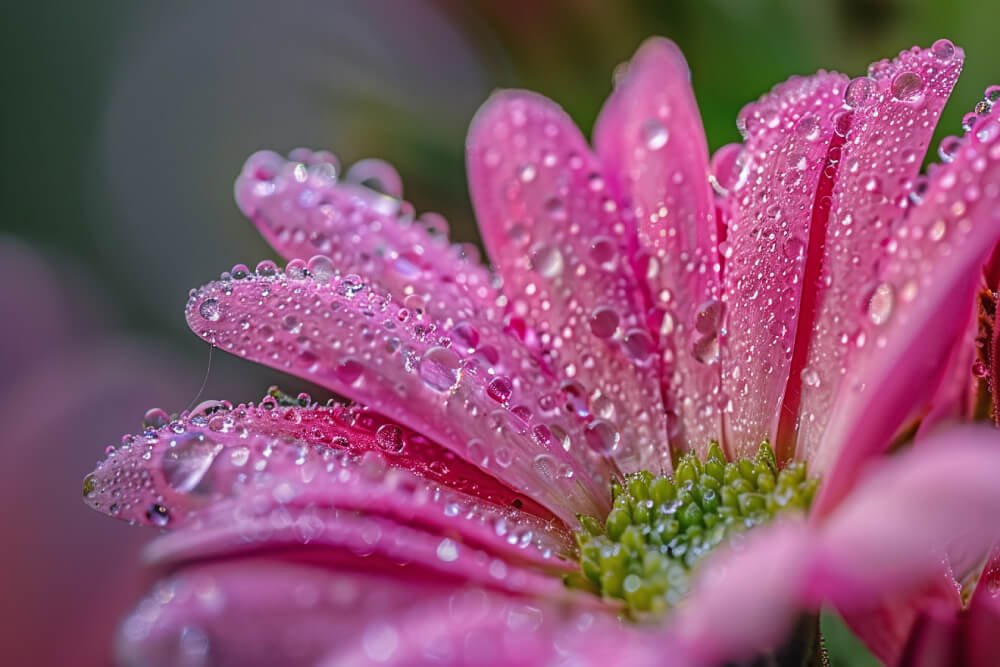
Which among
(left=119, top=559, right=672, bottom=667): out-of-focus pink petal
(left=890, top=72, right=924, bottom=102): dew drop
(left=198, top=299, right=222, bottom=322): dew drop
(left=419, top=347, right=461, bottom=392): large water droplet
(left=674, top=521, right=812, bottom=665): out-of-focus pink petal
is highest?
(left=890, top=72, right=924, bottom=102): dew drop

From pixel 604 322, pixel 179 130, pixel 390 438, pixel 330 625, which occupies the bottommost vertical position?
pixel 330 625

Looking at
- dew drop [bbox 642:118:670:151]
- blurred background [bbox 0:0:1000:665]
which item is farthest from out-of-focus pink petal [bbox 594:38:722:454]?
blurred background [bbox 0:0:1000:665]

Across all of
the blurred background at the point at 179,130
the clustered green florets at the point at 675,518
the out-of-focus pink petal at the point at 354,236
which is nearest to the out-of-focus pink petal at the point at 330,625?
the clustered green florets at the point at 675,518

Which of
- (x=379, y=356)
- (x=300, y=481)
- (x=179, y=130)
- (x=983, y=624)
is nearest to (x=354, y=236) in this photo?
(x=379, y=356)

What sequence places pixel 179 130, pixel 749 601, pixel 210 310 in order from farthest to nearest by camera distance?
pixel 179 130 < pixel 210 310 < pixel 749 601

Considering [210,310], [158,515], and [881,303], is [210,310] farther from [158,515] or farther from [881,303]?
[881,303]

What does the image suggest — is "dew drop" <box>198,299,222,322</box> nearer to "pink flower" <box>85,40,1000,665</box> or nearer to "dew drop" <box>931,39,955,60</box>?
"pink flower" <box>85,40,1000,665</box>
